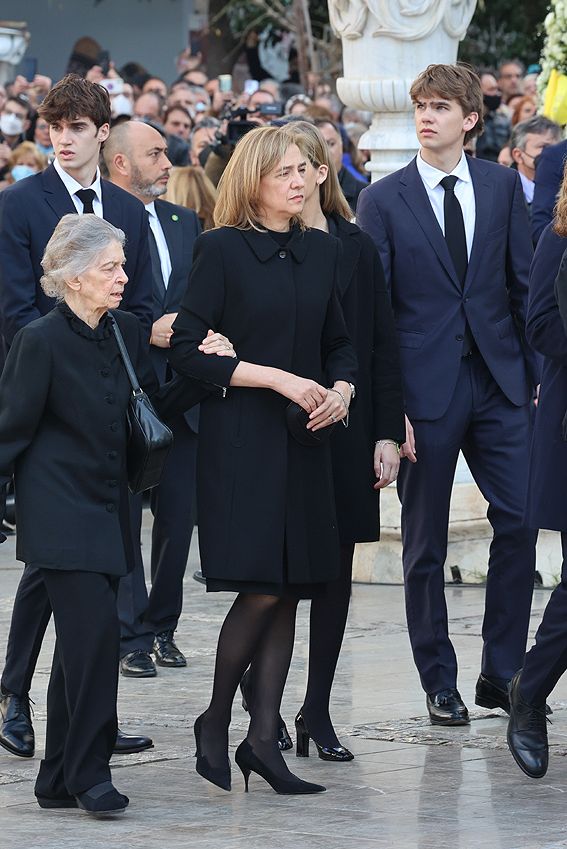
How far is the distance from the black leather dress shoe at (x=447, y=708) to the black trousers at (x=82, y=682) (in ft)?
4.60

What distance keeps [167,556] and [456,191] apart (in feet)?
6.57

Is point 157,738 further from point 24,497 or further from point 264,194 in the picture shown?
point 264,194

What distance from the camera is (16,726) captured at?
19.9 ft

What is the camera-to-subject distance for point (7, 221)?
657cm

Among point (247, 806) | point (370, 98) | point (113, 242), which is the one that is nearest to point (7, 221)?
point (113, 242)

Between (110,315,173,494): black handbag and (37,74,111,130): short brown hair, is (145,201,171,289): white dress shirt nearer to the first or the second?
(37,74,111,130): short brown hair

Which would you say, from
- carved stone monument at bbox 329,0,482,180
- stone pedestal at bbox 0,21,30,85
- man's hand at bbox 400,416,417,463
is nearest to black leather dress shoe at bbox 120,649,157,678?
man's hand at bbox 400,416,417,463

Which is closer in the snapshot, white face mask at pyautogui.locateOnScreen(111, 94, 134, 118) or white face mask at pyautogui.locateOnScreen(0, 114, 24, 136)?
white face mask at pyautogui.locateOnScreen(0, 114, 24, 136)

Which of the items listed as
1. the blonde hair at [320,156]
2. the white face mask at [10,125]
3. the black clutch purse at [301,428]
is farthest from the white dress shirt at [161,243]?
the white face mask at [10,125]

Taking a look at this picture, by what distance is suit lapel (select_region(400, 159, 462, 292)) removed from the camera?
659 centimetres

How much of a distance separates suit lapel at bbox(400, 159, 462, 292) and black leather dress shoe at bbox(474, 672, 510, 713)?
1339mm

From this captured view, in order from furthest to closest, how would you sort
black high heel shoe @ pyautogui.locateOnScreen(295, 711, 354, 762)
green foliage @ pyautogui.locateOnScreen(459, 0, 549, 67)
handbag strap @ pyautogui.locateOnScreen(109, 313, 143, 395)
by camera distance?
green foliage @ pyautogui.locateOnScreen(459, 0, 549, 67) < black high heel shoe @ pyautogui.locateOnScreen(295, 711, 354, 762) < handbag strap @ pyautogui.locateOnScreen(109, 313, 143, 395)

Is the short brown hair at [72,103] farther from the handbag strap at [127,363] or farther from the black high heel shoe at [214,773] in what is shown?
the black high heel shoe at [214,773]

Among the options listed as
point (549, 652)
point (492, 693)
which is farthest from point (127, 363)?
point (492, 693)
